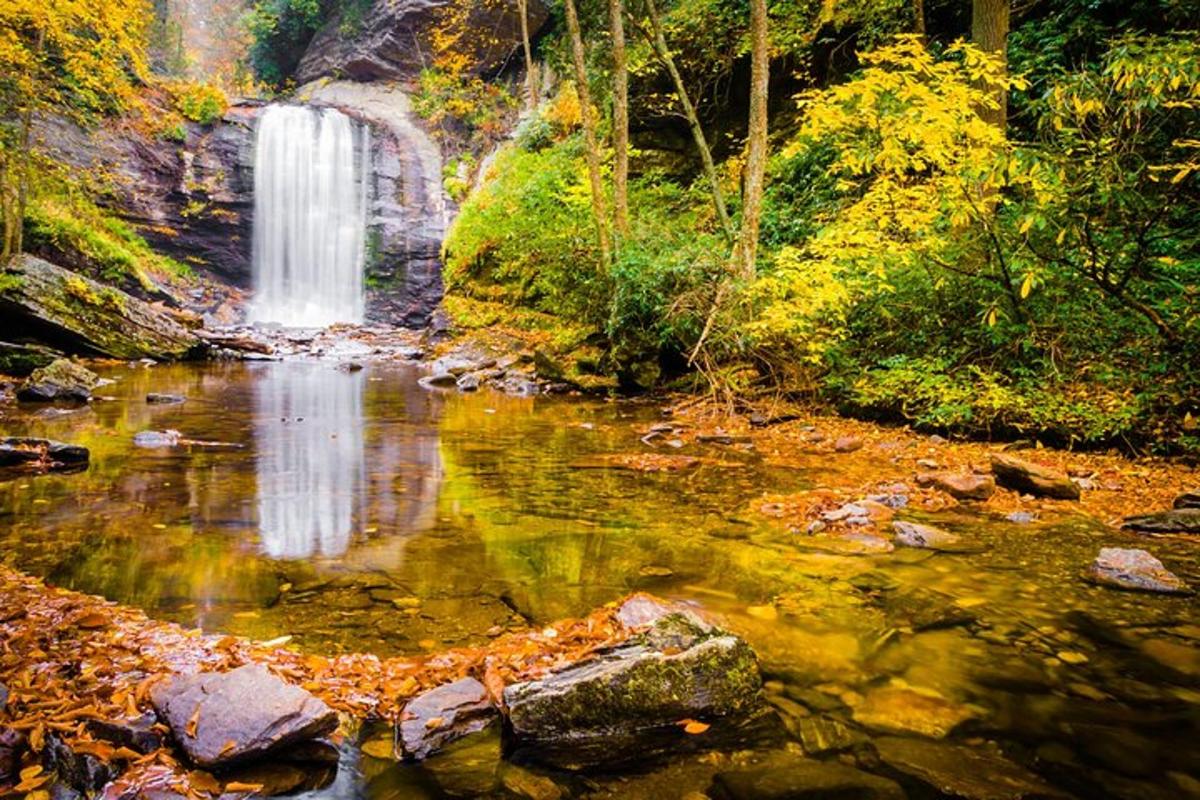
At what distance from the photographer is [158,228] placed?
25.6m

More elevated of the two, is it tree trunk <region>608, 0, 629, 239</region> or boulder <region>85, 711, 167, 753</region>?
tree trunk <region>608, 0, 629, 239</region>

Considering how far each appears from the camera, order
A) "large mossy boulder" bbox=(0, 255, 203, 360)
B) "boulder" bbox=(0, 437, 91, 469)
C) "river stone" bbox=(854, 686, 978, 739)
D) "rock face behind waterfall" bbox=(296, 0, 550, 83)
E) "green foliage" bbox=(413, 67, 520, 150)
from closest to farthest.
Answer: "river stone" bbox=(854, 686, 978, 739) < "boulder" bbox=(0, 437, 91, 469) < "large mossy boulder" bbox=(0, 255, 203, 360) < "green foliage" bbox=(413, 67, 520, 150) < "rock face behind waterfall" bbox=(296, 0, 550, 83)

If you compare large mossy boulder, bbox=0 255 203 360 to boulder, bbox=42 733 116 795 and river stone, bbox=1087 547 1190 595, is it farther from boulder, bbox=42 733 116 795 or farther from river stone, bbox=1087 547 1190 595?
river stone, bbox=1087 547 1190 595

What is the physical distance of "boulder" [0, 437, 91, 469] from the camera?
17.8 feet

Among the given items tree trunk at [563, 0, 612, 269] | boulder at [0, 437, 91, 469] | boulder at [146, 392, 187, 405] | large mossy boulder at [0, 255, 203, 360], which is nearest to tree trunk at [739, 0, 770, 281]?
tree trunk at [563, 0, 612, 269]

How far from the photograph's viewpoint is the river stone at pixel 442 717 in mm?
2043

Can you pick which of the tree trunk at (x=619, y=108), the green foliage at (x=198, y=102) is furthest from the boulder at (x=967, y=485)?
the green foliage at (x=198, y=102)

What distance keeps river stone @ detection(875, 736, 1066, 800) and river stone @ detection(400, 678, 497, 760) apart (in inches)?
50.2

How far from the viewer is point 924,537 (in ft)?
12.8

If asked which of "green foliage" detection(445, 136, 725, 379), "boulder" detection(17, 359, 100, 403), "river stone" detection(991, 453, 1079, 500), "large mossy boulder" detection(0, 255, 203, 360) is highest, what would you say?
"green foliage" detection(445, 136, 725, 379)

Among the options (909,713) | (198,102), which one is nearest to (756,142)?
(909,713)

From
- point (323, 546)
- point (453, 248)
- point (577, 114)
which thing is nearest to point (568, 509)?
point (323, 546)

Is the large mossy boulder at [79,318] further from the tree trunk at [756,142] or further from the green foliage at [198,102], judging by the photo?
the green foliage at [198,102]

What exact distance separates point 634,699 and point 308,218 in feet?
99.4
